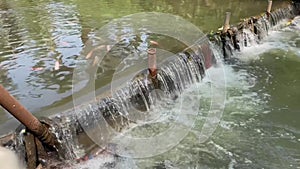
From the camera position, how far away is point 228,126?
20.0 feet

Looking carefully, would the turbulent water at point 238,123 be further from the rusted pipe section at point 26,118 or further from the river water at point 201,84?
the rusted pipe section at point 26,118

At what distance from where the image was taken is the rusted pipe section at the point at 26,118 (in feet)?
12.4

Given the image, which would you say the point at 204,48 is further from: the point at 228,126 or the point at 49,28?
the point at 49,28

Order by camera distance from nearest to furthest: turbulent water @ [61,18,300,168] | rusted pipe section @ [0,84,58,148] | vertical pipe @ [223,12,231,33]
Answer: rusted pipe section @ [0,84,58,148], turbulent water @ [61,18,300,168], vertical pipe @ [223,12,231,33]

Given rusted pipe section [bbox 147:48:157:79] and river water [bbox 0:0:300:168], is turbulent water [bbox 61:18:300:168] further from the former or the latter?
rusted pipe section [bbox 147:48:157:79]

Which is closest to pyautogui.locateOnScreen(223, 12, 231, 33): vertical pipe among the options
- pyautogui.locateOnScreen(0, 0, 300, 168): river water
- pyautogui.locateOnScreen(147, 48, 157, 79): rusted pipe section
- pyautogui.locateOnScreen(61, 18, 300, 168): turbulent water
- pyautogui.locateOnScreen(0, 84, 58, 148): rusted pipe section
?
pyautogui.locateOnScreen(0, 0, 300, 168): river water

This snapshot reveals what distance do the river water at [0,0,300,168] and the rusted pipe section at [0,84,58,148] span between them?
23.7 inches

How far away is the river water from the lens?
5.33m

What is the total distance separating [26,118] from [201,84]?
4.63m

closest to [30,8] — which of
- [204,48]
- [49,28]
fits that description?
[49,28]

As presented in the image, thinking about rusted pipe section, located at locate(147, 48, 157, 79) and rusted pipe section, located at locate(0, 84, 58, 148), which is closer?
rusted pipe section, located at locate(0, 84, 58, 148)

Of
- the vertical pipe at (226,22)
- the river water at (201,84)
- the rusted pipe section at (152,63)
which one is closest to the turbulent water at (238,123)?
the river water at (201,84)

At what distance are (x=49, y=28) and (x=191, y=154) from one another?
5.88 meters

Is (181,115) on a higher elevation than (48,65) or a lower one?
lower
